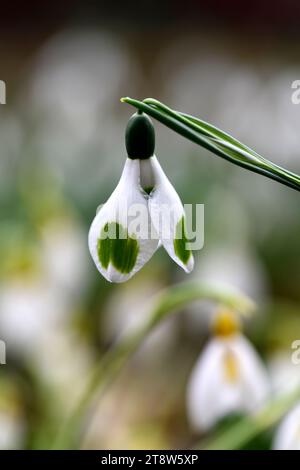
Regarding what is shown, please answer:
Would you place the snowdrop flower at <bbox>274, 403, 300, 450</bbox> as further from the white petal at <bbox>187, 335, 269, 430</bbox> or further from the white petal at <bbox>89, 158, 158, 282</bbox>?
the white petal at <bbox>89, 158, 158, 282</bbox>

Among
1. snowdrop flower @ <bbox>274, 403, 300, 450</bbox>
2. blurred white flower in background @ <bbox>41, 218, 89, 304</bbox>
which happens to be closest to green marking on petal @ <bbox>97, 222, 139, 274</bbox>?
snowdrop flower @ <bbox>274, 403, 300, 450</bbox>

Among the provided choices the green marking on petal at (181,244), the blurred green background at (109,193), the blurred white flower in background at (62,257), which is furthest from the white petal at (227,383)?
the blurred white flower in background at (62,257)

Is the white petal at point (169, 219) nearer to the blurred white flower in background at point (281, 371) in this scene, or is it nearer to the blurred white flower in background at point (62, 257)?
the blurred white flower in background at point (281, 371)

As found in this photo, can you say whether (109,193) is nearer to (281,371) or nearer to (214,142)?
(281,371)

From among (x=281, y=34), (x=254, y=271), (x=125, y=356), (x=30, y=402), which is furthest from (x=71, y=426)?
(x=281, y=34)

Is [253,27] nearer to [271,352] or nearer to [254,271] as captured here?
[254,271]

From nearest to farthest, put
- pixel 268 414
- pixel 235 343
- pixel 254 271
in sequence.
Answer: pixel 268 414 → pixel 235 343 → pixel 254 271

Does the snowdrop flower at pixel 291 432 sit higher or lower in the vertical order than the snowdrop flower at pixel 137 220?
lower
